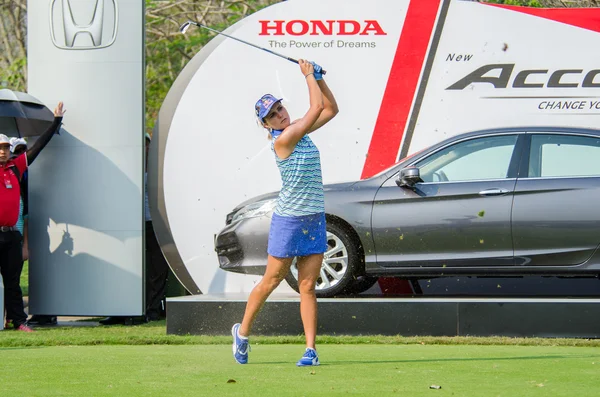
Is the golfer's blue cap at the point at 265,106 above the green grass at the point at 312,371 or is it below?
above

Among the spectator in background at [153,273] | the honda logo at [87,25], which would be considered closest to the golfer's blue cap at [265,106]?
the honda logo at [87,25]

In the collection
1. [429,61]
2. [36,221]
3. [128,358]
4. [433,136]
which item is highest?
[429,61]

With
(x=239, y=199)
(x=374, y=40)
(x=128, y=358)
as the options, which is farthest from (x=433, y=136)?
(x=128, y=358)

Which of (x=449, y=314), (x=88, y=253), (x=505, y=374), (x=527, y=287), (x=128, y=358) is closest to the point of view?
(x=505, y=374)

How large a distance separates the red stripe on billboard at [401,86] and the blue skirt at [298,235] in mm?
3958

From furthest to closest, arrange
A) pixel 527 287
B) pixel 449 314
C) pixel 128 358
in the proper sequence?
pixel 527 287, pixel 449 314, pixel 128 358

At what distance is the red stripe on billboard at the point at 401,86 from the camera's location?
10383mm

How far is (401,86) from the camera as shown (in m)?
10.4

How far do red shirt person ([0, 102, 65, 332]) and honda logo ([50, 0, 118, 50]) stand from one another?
1309 mm

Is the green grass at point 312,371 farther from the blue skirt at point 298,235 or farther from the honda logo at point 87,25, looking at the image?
the honda logo at point 87,25

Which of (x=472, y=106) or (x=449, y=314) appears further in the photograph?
(x=472, y=106)

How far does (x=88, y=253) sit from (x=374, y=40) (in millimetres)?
3690

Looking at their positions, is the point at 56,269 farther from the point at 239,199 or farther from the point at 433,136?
the point at 433,136

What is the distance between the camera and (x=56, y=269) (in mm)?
10734
